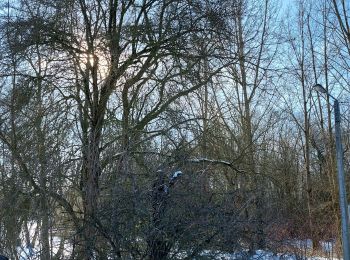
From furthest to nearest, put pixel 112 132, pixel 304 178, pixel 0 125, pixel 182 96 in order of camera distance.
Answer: pixel 304 178
pixel 182 96
pixel 0 125
pixel 112 132

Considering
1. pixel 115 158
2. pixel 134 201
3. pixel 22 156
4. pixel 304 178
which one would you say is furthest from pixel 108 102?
pixel 304 178

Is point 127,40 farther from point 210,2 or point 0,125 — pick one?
point 0,125

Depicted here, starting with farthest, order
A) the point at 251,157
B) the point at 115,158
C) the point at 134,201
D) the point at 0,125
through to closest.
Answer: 1. the point at 251,157
2. the point at 0,125
3. the point at 115,158
4. the point at 134,201

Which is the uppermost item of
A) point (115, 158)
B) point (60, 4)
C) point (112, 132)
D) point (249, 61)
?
point (60, 4)

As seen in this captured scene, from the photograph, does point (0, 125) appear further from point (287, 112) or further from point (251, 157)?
point (287, 112)

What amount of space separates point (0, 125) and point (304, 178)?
→ 1698cm

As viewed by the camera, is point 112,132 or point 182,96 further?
point 182,96

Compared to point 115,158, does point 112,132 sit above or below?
above

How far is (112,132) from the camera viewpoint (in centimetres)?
1080

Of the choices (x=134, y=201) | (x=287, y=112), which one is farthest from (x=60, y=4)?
(x=287, y=112)

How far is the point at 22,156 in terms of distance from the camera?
1101 centimetres

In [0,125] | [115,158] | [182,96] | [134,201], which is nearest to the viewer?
[134,201]

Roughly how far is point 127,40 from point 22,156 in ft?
11.8

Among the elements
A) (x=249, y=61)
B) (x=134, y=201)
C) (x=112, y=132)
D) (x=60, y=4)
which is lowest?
(x=134, y=201)
